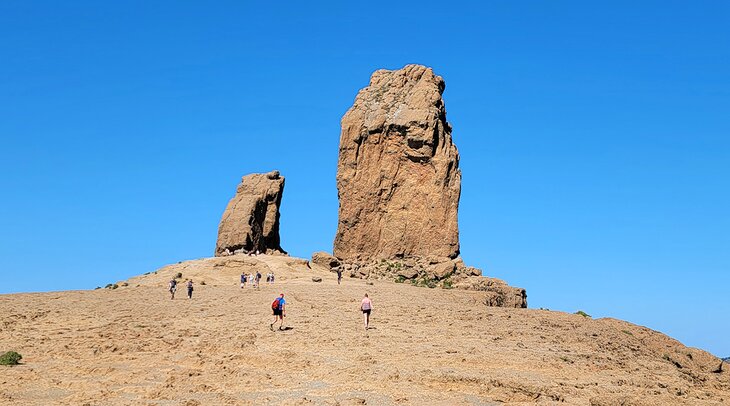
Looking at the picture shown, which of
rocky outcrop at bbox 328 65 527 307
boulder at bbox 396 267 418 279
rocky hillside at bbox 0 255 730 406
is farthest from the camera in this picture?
rocky outcrop at bbox 328 65 527 307

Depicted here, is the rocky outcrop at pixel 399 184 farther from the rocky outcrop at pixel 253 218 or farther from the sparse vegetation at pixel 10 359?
the sparse vegetation at pixel 10 359

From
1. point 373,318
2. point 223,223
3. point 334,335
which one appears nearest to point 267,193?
point 223,223

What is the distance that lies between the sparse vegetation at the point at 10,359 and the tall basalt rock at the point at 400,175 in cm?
3226

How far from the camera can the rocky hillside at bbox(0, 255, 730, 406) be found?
19.1 metres

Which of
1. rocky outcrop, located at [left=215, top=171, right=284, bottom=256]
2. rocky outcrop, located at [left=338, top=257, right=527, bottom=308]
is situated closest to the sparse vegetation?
rocky outcrop, located at [left=338, top=257, right=527, bottom=308]

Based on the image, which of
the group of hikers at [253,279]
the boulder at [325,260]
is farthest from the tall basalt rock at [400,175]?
the group of hikers at [253,279]

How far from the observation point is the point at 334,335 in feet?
92.2

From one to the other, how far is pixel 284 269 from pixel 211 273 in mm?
4934

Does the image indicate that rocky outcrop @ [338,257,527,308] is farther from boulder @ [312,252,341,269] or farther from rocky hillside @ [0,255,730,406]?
rocky hillside @ [0,255,730,406]

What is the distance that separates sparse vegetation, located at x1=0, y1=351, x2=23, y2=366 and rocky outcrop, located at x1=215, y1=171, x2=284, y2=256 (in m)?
34.8

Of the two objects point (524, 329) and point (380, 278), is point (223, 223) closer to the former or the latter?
point (380, 278)

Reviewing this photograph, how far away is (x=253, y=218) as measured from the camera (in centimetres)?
5953

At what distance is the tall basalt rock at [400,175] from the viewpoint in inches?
2060

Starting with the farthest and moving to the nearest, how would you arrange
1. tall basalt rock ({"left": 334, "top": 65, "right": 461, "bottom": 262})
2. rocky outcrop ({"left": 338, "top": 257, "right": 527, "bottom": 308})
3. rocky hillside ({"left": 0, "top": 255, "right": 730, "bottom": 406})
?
1. tall basalt rock ({"left": 334, "top": 65, "right": 461, "bottom": 262})
2. rocky outcrop ({"left": 338, "top": 257, "right": 527, "bottom": 308})
3. rocky hillside ({"left": 0, "top": 255, "right": 730, "bottom": 406})
